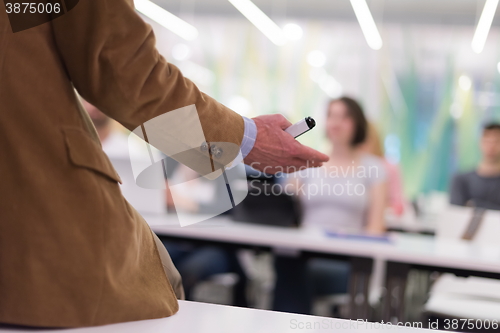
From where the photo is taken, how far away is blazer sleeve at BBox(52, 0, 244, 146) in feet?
2.43

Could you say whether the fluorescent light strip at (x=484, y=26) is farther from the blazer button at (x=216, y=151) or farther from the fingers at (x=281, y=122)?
the blazer button at (x=216, y=151)

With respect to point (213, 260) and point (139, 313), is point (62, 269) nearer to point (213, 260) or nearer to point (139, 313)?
point (139, 313)

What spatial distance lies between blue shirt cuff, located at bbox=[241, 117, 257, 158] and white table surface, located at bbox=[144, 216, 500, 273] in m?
1.39

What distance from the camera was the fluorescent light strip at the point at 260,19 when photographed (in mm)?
4695

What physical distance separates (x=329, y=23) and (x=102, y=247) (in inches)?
254

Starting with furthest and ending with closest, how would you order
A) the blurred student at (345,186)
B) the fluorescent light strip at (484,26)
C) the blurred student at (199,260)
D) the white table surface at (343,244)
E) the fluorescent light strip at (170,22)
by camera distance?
the fluorescent light strip at (170,22) < the fluorescent light strip at (484,26) < the blurred student at (345,186) < the blurred student at (199,260) < the white table surface at (343,244)

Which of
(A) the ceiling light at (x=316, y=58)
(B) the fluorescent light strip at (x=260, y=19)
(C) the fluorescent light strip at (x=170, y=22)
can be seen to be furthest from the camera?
(A) the ceiling light at (x=316, y=58)

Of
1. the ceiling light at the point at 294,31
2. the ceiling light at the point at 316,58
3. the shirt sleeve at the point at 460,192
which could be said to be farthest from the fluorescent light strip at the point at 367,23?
the shirt sleeve at the point at 460,192

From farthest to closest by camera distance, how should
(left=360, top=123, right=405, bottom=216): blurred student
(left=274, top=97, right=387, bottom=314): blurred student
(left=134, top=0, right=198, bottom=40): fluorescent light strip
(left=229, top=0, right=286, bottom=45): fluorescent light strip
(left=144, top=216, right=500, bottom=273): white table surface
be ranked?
(left=134, top=0, right=198, bottom=40): fluorescent light strip < (left=229, top=0, right=286, bottom=45): fluorescent light strip < (left=360, top=123, right=405, bottom=216): blurred student < (left=274, top=97, right=387, bottom=314): blurred student < (left=144, top=216, right=500, bottom=273): white table surface

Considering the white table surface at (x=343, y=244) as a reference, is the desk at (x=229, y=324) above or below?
above

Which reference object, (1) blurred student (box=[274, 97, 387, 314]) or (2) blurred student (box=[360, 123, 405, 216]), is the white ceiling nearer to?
(2) blurred student (box=[360, 123, 405, 216])

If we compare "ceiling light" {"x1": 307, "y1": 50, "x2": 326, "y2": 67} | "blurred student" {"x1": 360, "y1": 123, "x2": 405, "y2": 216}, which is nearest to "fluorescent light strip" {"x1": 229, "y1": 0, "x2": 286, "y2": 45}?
"ceiling light" {"x1": 307, "y1": 50, "x2": 326, "y2": 67}

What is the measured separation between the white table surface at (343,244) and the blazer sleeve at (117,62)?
1.48 meters

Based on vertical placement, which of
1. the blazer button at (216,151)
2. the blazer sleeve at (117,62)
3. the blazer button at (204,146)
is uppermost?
the blazer sleeve at (117,62)
